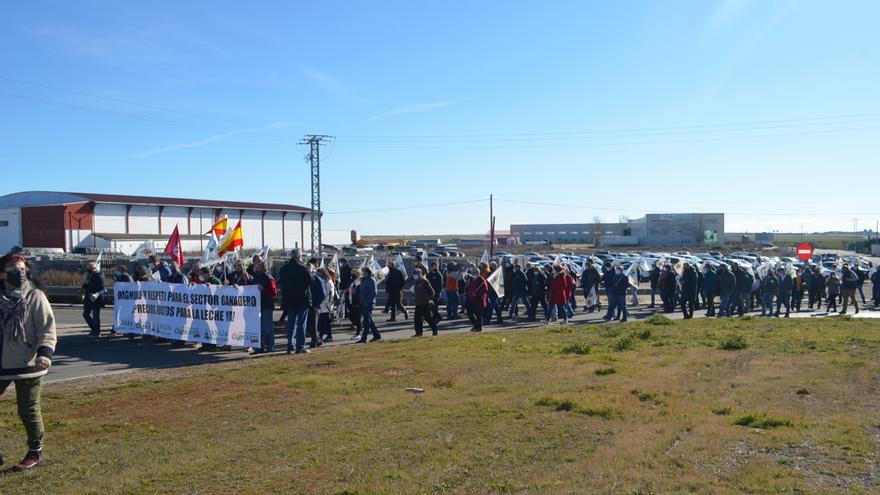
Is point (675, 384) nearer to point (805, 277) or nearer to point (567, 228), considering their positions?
point (805, 277)

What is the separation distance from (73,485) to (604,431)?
4.91 meters

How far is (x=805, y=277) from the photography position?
28.2 m

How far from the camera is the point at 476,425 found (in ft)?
25.3

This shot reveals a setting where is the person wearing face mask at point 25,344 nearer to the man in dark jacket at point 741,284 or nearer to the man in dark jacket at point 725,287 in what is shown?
the man in dark jacket at point 725,287

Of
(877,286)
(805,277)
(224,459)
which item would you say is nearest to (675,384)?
(224,459)

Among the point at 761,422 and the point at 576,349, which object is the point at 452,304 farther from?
the point at 761,422

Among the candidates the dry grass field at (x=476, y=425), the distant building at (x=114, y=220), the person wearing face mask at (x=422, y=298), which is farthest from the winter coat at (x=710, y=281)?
the distant building at (x=114, y=220)

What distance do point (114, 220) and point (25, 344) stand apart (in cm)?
6946

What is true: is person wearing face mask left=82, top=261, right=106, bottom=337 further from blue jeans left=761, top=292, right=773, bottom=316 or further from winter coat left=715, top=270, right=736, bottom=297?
blue jeans left=761, top=292, right=773, bottom=316

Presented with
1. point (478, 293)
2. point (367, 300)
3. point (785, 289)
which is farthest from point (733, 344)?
point (785, 289)

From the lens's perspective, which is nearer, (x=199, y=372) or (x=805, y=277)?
(x=199, y=372)

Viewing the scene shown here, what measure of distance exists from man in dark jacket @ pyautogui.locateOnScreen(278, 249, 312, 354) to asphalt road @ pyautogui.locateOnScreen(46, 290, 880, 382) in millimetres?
867

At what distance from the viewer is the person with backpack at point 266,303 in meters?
14.2

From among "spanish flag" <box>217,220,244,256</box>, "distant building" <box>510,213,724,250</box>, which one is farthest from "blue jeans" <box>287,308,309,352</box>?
"distant building" <box>510,213,724,250</box>
